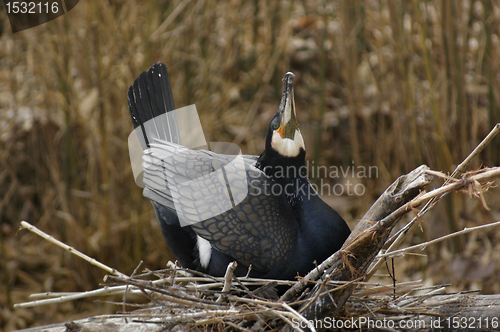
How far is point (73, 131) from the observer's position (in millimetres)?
4098

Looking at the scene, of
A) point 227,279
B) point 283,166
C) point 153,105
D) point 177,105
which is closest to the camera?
point 227,279

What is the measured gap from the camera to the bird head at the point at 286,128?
6.16ft

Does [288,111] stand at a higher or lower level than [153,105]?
lower

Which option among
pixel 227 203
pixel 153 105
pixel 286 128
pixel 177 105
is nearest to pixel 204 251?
pixel 227 203

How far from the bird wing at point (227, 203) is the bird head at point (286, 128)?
0.17 metres

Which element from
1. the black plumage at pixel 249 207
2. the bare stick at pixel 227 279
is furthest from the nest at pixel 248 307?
the black plumage at pixel 249 207

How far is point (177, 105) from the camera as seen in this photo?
3.92 metres

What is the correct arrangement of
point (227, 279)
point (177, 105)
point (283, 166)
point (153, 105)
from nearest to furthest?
point (227, 279) → point (283, 166) → point (153, 105) → point (177, 105)

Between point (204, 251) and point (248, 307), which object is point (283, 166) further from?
point (248, 307)

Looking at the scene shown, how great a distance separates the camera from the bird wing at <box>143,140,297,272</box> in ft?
6.12

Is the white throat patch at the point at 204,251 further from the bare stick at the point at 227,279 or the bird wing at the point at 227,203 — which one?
the bare stick at the point at 227,279

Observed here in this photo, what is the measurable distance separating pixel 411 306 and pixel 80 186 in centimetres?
327

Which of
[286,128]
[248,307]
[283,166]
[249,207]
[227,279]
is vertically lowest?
[248,307]

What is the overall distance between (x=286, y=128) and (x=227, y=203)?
406mm
